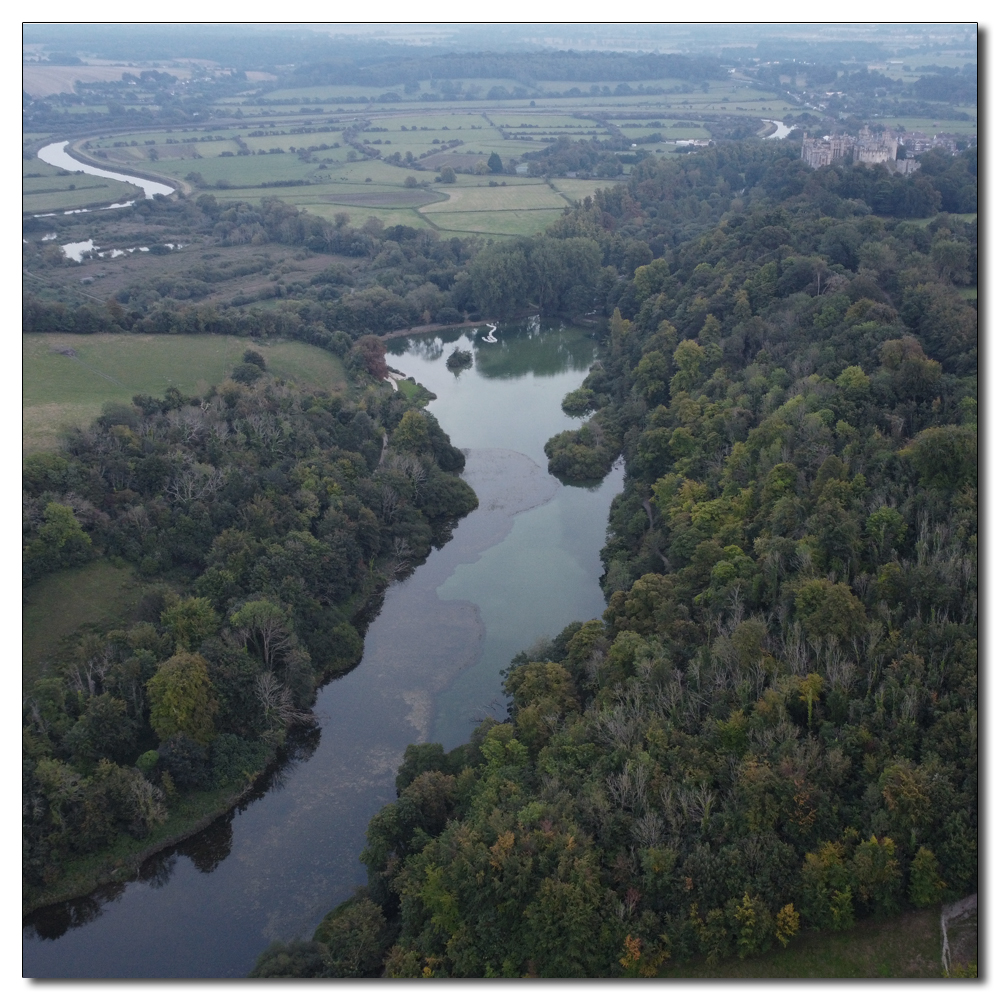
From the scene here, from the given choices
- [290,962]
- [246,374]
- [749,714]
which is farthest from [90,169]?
[749,714]

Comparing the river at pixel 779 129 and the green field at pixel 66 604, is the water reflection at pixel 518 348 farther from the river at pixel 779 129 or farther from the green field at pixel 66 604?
the river at pixel 779 129

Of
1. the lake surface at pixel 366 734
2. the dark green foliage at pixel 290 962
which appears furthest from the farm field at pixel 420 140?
the dark green foliage at pixel 290 962

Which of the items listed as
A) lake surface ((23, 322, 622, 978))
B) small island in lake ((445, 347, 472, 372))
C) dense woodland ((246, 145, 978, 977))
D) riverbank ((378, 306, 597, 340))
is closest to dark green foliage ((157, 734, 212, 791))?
lake surface ((23, 322, 622, 978))

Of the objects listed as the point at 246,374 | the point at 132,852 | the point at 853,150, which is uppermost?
the point at 853,150

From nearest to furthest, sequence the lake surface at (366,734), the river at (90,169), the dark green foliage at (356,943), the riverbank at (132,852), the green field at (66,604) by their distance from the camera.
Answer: the dark green foliage at (356,943), the lake surface at (366,734), the riverbank at (132,852), the green field at (66,604), the river at (90,169)

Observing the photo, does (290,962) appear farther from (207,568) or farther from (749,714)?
(207,568)
